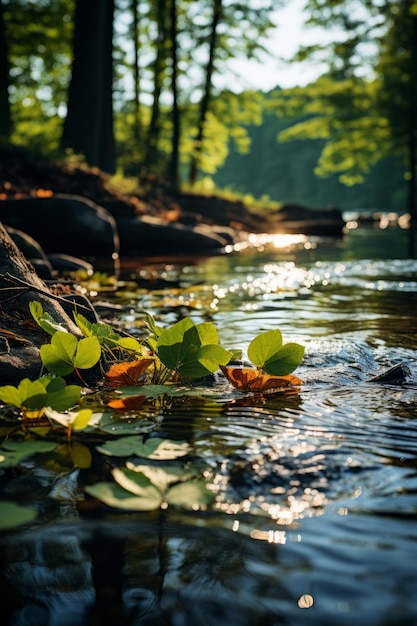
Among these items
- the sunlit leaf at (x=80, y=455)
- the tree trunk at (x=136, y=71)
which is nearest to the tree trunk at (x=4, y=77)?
the tree trunk at (x=136, y=71)

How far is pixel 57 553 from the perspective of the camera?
147 centimetres

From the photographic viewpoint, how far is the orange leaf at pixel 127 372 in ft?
8.82

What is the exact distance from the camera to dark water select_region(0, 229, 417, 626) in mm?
1281

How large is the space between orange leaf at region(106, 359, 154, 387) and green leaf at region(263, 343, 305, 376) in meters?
0.46

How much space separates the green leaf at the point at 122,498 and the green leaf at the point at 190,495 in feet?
0.12

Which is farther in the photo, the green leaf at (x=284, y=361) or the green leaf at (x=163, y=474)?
the green leaf at (x=284, y=361)

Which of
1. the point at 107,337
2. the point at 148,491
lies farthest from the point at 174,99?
the point at 148,491

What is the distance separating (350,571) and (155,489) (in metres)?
0.51

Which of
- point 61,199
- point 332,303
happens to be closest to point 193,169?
point 61,199

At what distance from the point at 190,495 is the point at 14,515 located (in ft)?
1.33

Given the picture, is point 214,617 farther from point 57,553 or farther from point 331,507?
point 331,507

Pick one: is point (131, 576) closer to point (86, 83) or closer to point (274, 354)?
point (274, 354)

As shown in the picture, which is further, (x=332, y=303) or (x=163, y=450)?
(x=332, y=303)

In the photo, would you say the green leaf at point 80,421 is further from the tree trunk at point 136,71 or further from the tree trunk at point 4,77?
the tree trunk at point 136,71
